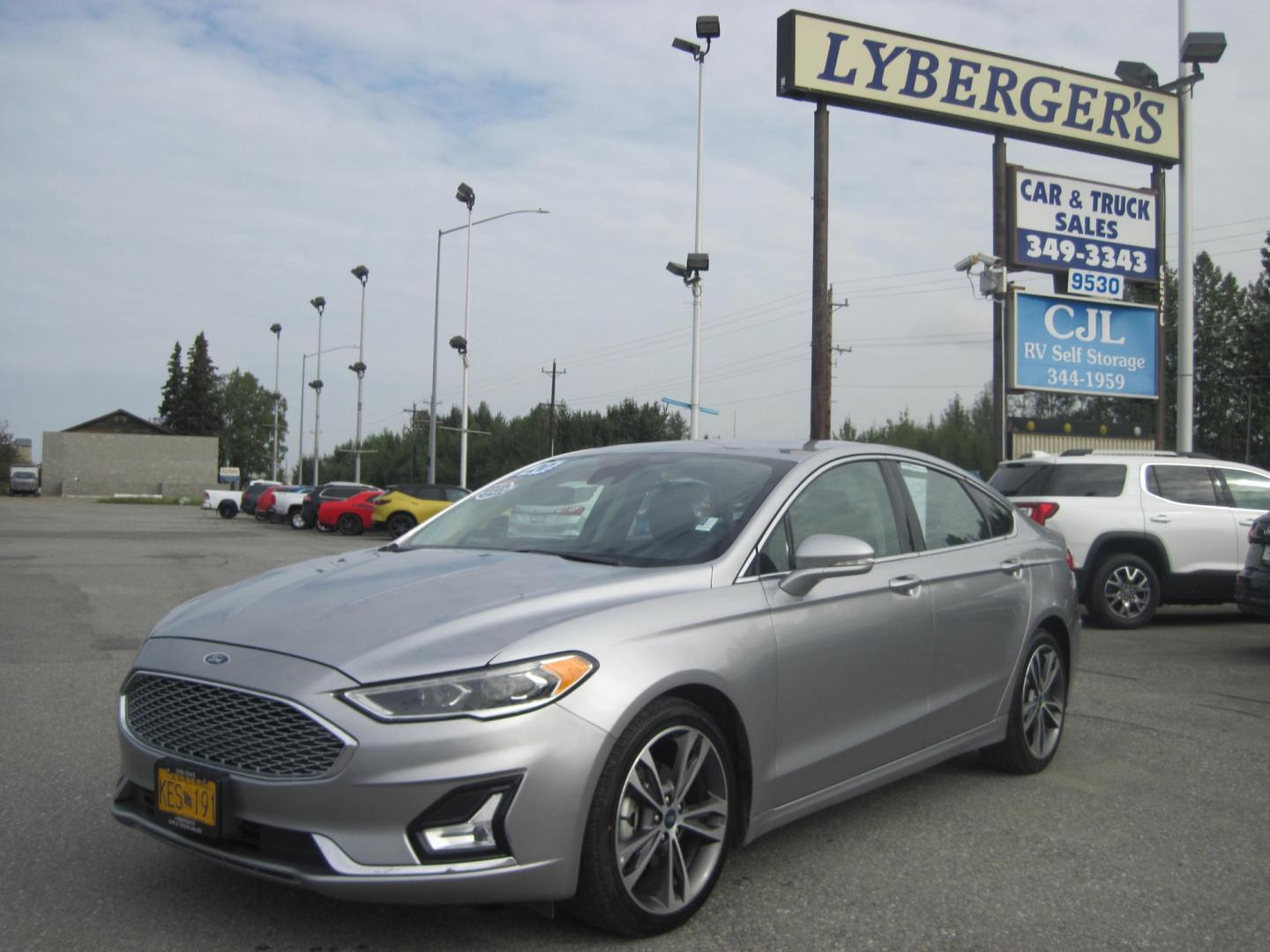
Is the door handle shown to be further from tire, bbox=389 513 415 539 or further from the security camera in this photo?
tire, bbox=389 513 415 539

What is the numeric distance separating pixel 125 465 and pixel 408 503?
67.9m

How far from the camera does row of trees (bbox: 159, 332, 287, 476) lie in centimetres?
12756

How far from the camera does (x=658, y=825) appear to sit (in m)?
3.40

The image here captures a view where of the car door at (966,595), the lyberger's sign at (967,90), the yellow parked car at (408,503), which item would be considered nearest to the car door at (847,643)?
the car door at (966,595)

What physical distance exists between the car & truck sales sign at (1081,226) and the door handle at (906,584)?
17.0 metres

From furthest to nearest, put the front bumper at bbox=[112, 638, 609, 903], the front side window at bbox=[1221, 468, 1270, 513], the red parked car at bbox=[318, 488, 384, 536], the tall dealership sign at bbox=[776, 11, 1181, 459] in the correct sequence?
the red parked car at bbox=[318, 488, 384, 536] → the tall dealership sign at bbox=[776, 11, 1181, 459] → the front side window at bbox=[1221, 468, 1270, 513] → the front bumper at bbox=[112, 638, 609, 903]

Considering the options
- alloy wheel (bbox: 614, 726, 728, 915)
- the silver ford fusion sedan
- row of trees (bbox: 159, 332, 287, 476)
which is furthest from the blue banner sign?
row of trees (bbox: 159, 332, 287, 476)

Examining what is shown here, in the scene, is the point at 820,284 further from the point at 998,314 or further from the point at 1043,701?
the point at 1043,701

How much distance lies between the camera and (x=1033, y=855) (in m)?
4.25

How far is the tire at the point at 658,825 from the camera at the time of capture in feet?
10.5

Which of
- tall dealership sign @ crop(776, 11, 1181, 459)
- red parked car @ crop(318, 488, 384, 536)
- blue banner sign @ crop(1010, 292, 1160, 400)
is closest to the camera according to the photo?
tall dealership sign @ crop(776, 11, 1181, 459)

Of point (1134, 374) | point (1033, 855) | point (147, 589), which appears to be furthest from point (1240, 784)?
point (1134, 374)

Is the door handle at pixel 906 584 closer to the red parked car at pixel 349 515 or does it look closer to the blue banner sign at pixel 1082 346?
the blue banner sign at pixel 1082 346

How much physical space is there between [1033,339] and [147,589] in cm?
1492
